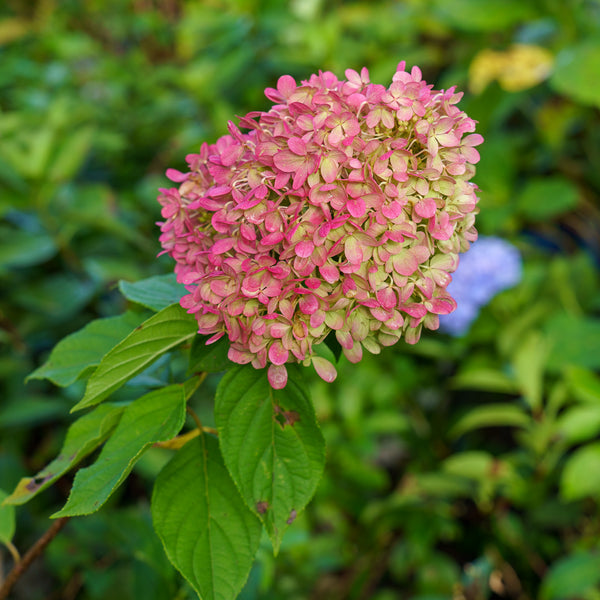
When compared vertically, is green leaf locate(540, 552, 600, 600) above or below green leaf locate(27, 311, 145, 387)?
below

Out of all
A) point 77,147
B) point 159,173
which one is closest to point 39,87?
point 159,173

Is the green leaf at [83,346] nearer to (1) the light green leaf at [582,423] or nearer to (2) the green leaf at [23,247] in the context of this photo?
(2) the green leaf at [23,247]

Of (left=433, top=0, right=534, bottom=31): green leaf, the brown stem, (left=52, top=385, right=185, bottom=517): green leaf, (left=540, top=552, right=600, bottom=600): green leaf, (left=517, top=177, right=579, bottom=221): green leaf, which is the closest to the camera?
(left=52, top=385, right=185, bottom=517): green leaf

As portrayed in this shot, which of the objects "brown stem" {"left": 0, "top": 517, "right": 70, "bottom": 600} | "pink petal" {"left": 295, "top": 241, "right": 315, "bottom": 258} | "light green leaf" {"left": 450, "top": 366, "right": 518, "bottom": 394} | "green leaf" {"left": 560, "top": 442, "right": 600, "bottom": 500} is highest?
"pink petal" {"left": 295, "top": 241, "right": 315, "bottom": 258}

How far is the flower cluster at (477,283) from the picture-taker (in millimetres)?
1970

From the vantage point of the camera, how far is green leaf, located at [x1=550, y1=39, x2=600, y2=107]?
1998mm

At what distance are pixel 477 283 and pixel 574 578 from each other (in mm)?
919

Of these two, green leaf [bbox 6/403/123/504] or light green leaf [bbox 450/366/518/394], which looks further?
light green leaf [bbox 450/366/518/394]

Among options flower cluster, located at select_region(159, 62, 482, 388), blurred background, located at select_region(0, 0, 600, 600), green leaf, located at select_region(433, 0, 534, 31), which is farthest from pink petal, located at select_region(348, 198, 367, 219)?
green leaf, located at select_region(433, 0, 534, 31)

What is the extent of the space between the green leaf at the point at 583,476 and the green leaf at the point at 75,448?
131 centimetres

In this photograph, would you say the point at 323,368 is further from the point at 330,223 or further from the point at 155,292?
the point at 155,292

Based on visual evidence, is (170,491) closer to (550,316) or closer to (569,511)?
(569,511)

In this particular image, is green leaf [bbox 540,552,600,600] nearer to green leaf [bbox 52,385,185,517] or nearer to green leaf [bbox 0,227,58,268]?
green leaf [bbox 52,385,185,517]

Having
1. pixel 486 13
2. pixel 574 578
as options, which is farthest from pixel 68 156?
pixel 574 578
